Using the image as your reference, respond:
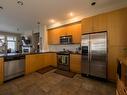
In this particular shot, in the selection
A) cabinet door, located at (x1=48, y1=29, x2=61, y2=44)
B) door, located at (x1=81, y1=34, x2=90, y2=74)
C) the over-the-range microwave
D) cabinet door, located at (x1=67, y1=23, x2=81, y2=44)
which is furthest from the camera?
cabinet door, located at (x1=48, y1=29, x2=61, y2=44)

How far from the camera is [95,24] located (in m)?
3.06

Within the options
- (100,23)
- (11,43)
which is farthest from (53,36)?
(11,43)

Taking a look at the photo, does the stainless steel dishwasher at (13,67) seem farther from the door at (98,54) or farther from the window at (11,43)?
the window at (11,43)

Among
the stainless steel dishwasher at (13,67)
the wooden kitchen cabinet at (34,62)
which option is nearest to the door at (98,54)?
the wooden kitchen cabinet at (34,62)

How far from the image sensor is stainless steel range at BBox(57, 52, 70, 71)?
4082 mm

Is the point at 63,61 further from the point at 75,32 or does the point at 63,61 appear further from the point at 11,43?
the point at 11,43

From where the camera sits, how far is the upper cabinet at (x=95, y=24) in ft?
9.50

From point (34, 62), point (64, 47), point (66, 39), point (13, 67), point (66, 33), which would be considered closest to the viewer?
point (13, 67)

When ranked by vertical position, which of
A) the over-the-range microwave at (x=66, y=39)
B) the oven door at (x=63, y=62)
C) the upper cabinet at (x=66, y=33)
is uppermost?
the upper cabinet at (x=66, y=33)

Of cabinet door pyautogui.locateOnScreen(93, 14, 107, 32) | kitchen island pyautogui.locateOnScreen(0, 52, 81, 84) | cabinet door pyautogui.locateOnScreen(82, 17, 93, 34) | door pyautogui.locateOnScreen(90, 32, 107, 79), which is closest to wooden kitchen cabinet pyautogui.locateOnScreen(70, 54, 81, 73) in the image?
kitchen island pyautogui.locateOnScreen(0, 52, 81, 84)

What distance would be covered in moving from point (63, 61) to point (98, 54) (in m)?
1.91

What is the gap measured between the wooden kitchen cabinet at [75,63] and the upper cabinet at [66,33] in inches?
31.4

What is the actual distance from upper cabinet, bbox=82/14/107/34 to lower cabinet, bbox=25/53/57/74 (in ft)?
8.09

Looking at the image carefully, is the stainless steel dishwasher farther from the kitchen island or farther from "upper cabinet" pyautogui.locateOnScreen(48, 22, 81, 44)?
"upper cabinet" pyautogui.locateOnScreen(48, 22, 81, 44)
